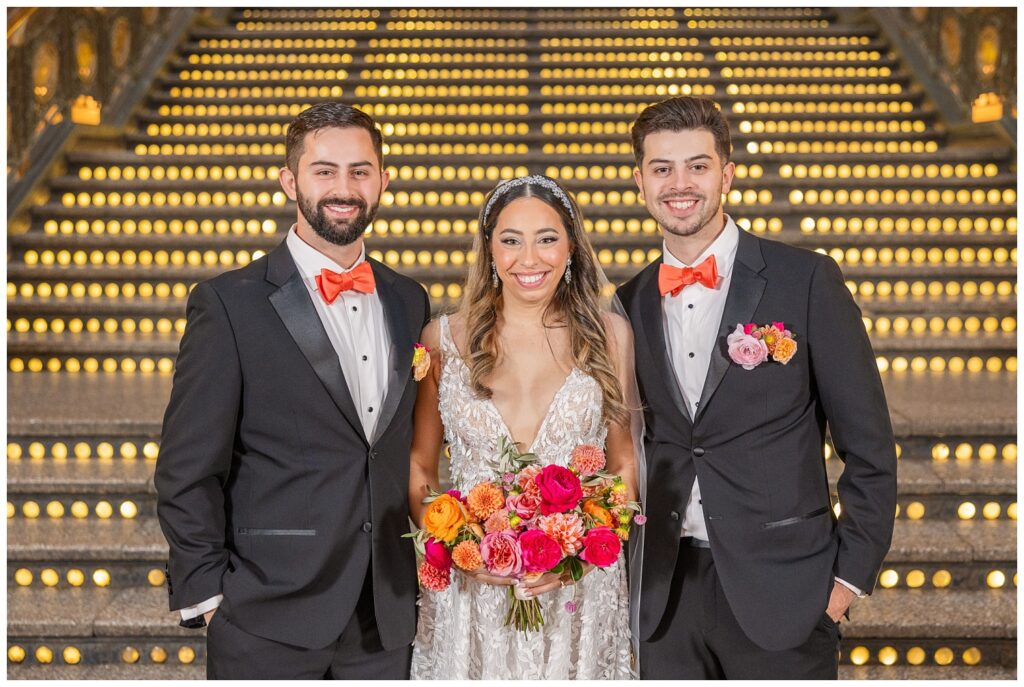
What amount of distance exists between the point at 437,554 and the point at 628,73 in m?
6.42

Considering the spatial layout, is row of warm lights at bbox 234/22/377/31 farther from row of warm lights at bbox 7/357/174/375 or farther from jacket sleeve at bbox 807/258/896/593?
jacket sleeve at bbox 807/258/896/593

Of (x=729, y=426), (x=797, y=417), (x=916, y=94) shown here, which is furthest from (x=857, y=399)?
(x=916, y=94)

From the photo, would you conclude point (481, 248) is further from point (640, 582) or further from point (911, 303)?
point (911, 303)

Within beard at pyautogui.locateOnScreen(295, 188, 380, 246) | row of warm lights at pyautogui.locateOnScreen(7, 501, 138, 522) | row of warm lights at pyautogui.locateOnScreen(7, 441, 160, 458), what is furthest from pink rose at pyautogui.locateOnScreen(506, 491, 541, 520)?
row of warm lights at pyautogui.locateOnScreen(7, 441, 160, 458)

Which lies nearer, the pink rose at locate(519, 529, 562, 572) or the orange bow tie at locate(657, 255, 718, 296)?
the pink rose at locate(519, 529, 562, 572)

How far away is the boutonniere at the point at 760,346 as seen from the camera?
7.02ft

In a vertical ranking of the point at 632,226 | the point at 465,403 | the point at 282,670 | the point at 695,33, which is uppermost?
the point at 695,33

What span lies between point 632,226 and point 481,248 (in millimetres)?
3722

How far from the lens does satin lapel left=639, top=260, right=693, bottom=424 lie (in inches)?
89.2

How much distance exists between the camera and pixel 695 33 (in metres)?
8.46

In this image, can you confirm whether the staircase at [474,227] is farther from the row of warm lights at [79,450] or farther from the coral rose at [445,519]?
the coral rose at [445,519]

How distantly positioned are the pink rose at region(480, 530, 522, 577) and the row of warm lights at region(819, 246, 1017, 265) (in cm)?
453

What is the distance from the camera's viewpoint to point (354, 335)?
90.4 inches

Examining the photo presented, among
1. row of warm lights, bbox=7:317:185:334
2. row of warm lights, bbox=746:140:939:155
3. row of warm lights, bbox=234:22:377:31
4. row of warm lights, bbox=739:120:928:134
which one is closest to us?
row of warm lights, bbox=7:317:185:334
